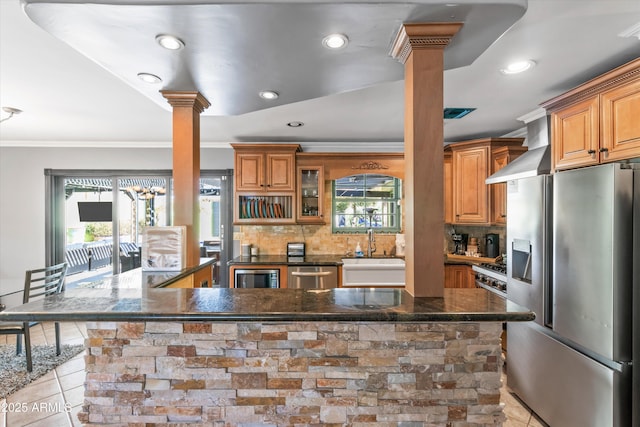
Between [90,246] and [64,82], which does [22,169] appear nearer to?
[90,246]

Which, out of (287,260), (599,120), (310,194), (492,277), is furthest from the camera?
(310,194)

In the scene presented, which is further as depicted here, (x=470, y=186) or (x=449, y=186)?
(x=449, y=186)

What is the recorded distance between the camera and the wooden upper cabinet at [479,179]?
353 centimetres

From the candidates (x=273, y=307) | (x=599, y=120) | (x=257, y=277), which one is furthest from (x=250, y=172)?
(x=599, y=120)

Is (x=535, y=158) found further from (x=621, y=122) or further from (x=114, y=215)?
(x=114, y=215)

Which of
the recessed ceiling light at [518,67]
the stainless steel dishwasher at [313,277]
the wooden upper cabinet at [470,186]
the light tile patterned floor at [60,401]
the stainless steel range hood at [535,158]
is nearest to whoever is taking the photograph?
the recessed ceiling light at [518,67]

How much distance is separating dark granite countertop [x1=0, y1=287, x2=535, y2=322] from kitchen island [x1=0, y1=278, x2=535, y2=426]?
0.08ft

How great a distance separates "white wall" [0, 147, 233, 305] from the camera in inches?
170

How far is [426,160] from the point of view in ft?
4.42

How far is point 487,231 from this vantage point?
4.01m

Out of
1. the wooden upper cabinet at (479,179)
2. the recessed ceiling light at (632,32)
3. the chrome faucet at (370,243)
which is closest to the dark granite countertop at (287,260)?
the chrome faucet at (370,243)

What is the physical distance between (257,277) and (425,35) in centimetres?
318

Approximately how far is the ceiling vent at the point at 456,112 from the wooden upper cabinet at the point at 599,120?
657mm

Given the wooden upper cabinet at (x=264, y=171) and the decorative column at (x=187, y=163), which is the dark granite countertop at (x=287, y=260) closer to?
the wooden upper cabinet at (x=264, y=171)
